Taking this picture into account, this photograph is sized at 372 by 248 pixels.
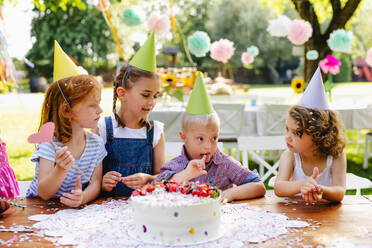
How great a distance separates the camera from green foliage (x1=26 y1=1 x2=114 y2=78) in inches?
1045

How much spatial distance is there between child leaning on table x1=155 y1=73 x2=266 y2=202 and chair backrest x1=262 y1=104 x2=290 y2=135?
12.7ft

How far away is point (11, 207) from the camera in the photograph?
1.82m

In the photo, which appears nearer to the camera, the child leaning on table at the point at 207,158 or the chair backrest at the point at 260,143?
the child leaning on table at the point at 207,158

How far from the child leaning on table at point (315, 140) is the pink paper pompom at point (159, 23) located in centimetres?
324

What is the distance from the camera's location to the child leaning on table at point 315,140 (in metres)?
2.09

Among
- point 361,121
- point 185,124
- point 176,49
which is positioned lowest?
point 361,121

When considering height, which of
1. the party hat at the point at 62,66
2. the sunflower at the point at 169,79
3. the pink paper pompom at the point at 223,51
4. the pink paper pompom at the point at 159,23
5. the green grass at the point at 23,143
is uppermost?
the pink paper pompom at the point at 159,23

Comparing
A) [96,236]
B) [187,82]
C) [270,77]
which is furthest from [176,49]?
[270,77]

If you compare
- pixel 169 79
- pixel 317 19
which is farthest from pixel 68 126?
pixel 317 19

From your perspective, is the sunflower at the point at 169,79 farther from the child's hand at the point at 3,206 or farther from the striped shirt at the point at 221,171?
the child's hand at the point at 3,206

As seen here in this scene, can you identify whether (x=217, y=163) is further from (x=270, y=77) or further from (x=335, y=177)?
(x=270, y=77)

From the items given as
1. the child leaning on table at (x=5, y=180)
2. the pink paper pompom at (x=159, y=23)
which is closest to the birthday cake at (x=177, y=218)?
the child leaning on table at (x=5, y=180)

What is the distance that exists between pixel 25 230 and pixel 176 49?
1397 centimetres

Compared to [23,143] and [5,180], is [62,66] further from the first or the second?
[23,143]
